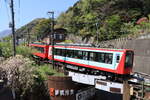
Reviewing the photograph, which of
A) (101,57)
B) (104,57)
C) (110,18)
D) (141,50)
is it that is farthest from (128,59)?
(110,18)

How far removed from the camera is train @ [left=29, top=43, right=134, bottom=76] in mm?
14453

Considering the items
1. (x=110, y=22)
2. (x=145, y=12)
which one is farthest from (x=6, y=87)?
(x=145, y=12)

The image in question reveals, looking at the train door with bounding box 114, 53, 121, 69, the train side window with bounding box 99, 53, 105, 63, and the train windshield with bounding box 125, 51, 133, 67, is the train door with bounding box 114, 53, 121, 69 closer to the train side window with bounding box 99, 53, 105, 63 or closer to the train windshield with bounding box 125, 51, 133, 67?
the train windshield with bounding box 125, 51, 133, 67

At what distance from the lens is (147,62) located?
2111cm

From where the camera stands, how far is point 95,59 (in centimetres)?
1659

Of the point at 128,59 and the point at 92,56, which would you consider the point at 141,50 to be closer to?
the point at 92,56

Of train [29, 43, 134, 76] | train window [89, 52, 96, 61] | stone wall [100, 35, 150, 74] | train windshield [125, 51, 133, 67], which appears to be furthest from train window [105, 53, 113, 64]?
stone wall [100, 35, 150, 74]

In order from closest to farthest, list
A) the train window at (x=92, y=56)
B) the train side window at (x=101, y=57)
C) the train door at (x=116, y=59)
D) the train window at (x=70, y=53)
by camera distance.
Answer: the train door at (x=116, y=59) → the train side window at (x=101, y=57) → the train window at (x=92, y=56) → the train window at (x=70, y=53)

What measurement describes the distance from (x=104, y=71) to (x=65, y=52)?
259 inches

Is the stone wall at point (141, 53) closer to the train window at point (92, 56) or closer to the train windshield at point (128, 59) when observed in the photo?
the train window at point (92, 56)

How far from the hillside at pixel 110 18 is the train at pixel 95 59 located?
619 inches

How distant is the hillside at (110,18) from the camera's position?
117 ft

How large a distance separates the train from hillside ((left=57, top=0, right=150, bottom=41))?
619 inches

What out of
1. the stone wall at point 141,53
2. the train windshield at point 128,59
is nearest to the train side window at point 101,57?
the train windshield at point 128,59
